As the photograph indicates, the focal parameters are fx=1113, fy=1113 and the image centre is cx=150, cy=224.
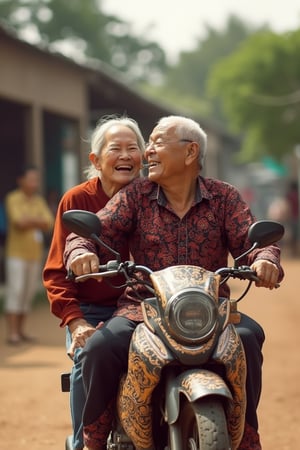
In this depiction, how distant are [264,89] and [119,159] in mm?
26548

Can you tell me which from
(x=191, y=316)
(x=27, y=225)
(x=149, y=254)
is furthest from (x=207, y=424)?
(x=27, y=225)

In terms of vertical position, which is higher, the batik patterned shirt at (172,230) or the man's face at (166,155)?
the man's face at (166,155)

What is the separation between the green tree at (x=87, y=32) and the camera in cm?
6303

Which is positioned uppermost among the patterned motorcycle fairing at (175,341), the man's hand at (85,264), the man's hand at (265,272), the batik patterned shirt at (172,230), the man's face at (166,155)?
the man's face at (166,155)

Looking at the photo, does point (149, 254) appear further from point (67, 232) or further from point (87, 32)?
point (87, 32)

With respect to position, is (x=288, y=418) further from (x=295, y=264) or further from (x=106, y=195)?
(x=295, y=264)

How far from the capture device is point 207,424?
4207 millimetres

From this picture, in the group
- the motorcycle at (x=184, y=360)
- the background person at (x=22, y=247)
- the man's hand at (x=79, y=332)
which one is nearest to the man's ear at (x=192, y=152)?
the motorcycle at (x=184, y=360)

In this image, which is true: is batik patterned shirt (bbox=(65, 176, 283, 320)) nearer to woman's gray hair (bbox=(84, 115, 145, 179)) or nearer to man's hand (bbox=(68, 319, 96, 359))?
man's hand (bbox=(68, 319, 96, 359))

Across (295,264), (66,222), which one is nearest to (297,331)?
(66,222)

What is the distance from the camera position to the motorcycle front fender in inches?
167

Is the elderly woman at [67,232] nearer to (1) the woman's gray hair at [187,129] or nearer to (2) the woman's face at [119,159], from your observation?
(2) the woman's face at [119,159]

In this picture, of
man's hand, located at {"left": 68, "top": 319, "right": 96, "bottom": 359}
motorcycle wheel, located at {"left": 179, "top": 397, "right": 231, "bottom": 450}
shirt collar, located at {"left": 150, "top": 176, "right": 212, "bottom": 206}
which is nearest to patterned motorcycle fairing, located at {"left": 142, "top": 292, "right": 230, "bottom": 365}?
motorcycle wheel, located at {"left": 179, "top": 397, "right": 231, "bottom": 450}

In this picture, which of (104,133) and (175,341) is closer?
(175,341)
